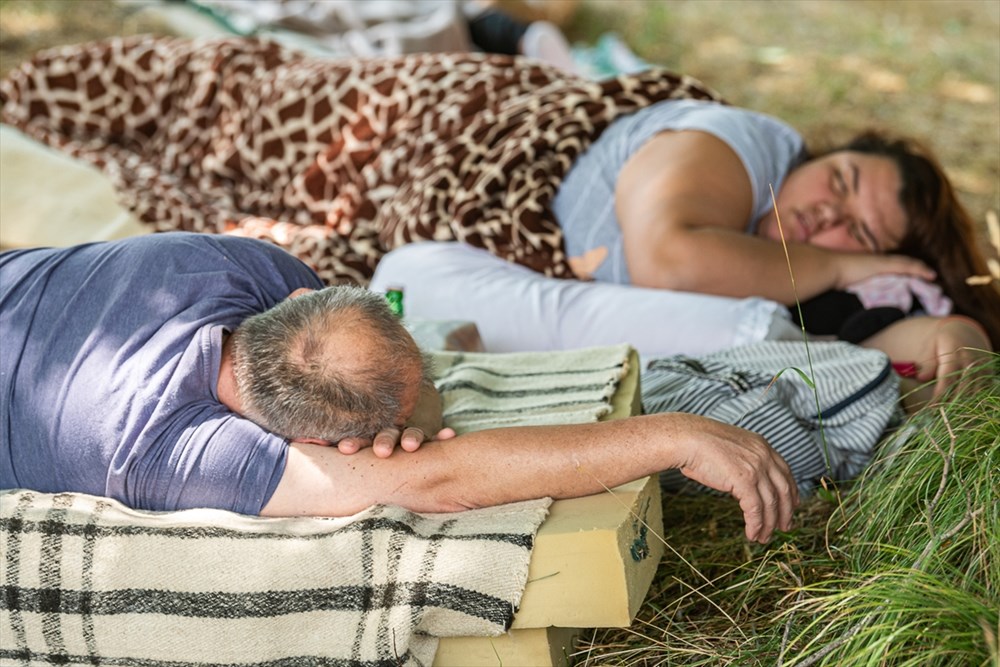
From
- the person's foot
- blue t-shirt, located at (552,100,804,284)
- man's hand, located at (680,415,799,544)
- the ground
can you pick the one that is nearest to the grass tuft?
man's hand, located at (680,415,799,544)

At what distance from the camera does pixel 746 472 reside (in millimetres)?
1820

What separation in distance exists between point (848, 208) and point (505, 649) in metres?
1.89

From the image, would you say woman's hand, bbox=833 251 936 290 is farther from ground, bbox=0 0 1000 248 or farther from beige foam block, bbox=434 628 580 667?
beige foam block, bbox=434 628 580 667

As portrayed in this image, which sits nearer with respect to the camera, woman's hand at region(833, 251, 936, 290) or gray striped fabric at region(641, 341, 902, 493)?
gray striped fabric at region(641, 341, 902, 493)

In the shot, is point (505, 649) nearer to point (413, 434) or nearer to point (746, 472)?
point (413, 434)

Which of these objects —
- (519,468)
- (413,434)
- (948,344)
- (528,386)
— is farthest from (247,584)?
(948,344)

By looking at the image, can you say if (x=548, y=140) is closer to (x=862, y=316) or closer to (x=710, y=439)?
(x=862, y=316)

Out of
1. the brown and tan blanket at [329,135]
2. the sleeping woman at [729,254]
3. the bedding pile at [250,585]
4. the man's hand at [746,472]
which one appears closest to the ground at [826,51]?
the brown and tan blanket at [329,135]

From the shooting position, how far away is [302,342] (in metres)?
1.76

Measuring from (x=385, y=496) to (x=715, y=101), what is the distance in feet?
6.93

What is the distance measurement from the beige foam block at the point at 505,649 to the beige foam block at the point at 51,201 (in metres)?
1.85

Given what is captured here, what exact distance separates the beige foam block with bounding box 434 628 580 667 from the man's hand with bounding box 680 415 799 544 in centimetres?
36

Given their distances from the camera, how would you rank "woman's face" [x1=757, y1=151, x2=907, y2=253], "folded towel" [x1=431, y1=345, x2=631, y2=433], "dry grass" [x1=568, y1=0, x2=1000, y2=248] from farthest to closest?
"dry grass" [x1=568, y1=0, x2=1000, y2=248] < "woman's face" [x1=757, y1=151, x2=907, y2=253] < "folded towel" [x1=431, y1=345, x2=631, y2=433]

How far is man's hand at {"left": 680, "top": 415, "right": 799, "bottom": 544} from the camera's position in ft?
5.96
